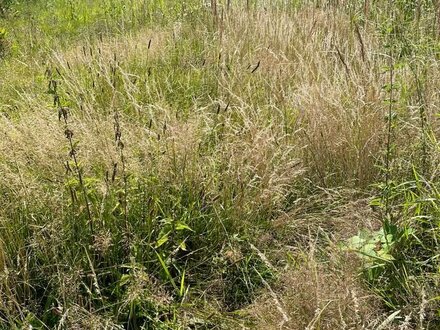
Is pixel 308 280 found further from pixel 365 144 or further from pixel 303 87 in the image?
pixel 303 87

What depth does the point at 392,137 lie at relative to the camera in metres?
2.39

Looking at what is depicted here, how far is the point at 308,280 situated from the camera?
5.47ft

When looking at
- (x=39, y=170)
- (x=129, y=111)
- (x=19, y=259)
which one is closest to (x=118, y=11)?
(x=129, y=111)

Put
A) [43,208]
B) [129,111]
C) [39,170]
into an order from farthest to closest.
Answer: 1. [129,111]
2. [39,170]
3. [43,208]

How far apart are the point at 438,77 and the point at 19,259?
2225mm

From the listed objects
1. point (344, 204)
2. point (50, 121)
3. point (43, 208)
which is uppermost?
point (50, 121)

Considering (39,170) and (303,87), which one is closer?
(39,170)

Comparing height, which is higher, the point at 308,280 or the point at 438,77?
the point at 438,77

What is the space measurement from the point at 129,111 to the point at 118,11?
9.59 ft

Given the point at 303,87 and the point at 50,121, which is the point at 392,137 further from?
the point at 50,121

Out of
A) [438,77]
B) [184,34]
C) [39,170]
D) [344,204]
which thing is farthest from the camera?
[184,34]

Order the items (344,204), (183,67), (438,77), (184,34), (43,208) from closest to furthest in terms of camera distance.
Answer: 1. (43,208)
2. (344,204)
3. (438,77)
4. (183,67)
5. (184,34)

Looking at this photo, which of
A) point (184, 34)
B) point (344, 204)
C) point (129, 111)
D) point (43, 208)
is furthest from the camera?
point (184, 34)

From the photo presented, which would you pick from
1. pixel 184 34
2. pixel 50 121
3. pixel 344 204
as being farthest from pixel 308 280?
pixel 184 34
